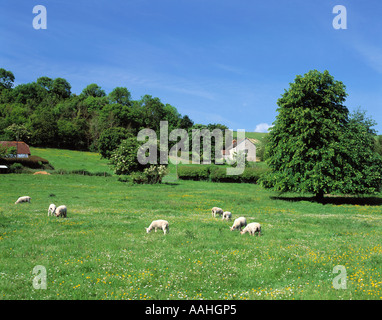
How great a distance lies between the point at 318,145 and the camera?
1492 inches

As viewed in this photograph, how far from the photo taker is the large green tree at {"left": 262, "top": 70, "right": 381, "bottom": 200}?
1435 inches

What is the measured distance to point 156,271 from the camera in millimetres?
10906

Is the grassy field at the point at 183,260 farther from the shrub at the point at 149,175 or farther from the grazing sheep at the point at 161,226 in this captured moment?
the shrub at the point at 149,175

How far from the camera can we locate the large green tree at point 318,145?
120ft

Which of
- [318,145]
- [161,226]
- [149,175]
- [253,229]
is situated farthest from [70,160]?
[253,229]

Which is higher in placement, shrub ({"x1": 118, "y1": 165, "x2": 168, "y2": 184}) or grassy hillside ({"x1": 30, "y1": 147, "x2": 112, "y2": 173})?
grassy hillside ({"x1": 30, "y1": 147, "x2": 112, "y2": 173})

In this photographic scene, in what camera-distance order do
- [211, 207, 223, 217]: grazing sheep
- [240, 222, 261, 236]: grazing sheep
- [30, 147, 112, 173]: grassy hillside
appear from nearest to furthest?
1. [240, 222, 261, 236]: grazing sheep
2. [211, 207, 223, 217]: grazing sheep
3. [30, 147, 112, 173]: grassy hillside

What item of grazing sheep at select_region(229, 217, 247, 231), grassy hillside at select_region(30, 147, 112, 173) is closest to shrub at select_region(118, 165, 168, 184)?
grassy hillside at select_region(30, 147, 112, 173)

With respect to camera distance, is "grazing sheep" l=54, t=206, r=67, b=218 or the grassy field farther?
"grazing sheep" l=54, t=206, r=67, b=218

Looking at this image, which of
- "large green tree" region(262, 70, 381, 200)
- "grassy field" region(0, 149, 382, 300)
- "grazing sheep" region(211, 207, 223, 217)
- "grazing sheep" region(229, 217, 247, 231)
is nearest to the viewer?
"grassy field" region(0, 149, 382, 300)

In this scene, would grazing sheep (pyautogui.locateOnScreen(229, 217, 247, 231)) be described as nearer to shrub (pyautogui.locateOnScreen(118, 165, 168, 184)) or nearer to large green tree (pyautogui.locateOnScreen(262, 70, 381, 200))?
large green tree (pyautogui.locateOnScreen(262, 70, 381, 200))

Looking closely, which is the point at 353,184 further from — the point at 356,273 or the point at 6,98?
the point at 6,98

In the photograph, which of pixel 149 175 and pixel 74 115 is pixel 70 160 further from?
pixel 74 115
